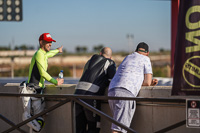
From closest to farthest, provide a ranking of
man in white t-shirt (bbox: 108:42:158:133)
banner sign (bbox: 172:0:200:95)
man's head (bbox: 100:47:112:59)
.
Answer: banner sign (bbox: 172:0:200:95) < man in white t-shirt (bbox: 108:42:158:133) < man's head (bbox: 100:47:112:59)

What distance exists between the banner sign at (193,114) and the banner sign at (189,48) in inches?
5.3

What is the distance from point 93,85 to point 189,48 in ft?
5.89

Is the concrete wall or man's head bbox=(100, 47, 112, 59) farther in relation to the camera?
man's head bbox=(100, 47, 112, 59)

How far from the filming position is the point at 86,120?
6074 mm

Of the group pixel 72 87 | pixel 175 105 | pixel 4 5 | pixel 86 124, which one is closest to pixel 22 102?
pixel 72 87

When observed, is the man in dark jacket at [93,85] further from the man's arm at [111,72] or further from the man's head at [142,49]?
the man's head at [142,49]

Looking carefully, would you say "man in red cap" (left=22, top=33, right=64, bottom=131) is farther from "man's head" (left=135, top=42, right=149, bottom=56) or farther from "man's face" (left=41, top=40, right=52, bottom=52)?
"man's head" (left=135, top=42, right=149, bottom=56)

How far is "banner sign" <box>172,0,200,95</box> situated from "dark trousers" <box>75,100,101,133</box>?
1652 millimetres

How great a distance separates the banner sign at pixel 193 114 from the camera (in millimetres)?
4715

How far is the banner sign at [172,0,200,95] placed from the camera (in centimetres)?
465

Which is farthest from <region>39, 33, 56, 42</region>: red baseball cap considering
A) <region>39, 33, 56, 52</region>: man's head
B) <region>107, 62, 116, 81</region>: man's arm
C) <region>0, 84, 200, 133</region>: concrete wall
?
<region>107, 62, 116, 81</region>: man's arm

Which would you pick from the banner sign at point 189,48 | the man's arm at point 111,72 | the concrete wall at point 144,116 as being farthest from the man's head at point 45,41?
the banner sign at point 189,48

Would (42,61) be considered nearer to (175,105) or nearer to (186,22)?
(175,105)

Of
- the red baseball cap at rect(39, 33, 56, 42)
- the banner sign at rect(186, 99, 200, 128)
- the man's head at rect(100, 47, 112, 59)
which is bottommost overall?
the banner sign at rect(186, 99, 200, 128)
